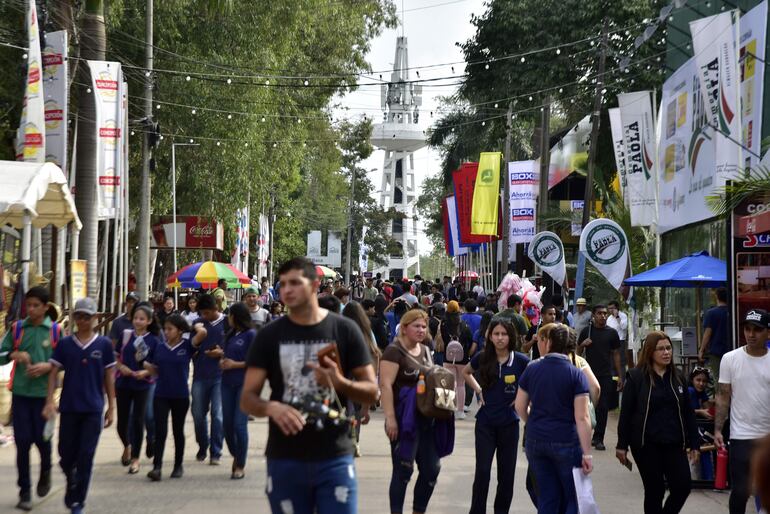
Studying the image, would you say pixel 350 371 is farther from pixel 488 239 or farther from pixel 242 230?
pixel 242 230

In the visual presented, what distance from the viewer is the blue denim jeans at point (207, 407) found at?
11.2 m

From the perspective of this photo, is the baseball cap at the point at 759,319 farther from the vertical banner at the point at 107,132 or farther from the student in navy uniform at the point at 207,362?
the vertical banner at the point at 107,132

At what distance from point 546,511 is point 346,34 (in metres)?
31.6

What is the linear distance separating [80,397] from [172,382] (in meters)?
2.14

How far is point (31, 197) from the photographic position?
39.8ft

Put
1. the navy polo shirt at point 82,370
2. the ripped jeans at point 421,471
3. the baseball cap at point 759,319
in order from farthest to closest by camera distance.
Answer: the navy polo shirt at point 82,370 → the ripped jeans at point 421,471 → the baseball cap at point 759,319

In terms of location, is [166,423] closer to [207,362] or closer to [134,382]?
[134,382]

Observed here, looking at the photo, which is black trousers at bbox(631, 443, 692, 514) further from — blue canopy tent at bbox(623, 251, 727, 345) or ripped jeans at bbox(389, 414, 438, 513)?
blue canopy tent at bbox(623, 251, 727, 345)

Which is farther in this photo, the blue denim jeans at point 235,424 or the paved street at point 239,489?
the blue denim jeans at point 235,424

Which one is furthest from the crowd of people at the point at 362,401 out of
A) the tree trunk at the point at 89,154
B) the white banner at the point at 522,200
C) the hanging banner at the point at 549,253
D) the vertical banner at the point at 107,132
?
the white banner at the point at 522,200

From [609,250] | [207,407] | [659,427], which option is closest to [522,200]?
[609,250]

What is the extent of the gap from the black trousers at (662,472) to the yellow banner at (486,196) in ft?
82.2

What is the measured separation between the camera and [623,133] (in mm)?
22359

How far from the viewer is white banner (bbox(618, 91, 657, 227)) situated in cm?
2200
